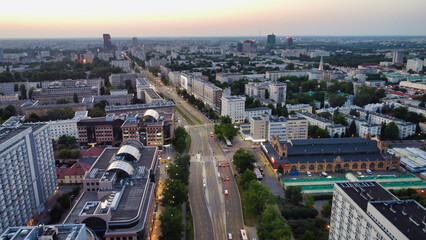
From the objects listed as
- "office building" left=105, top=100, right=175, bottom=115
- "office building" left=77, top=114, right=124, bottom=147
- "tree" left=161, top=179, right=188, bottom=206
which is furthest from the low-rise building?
"tree" left=161, top=179, right=188, bottom=206

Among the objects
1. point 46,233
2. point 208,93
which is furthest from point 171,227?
point 208,93

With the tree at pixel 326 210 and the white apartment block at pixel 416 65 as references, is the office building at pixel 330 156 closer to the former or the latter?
the tree at pixel 326 210

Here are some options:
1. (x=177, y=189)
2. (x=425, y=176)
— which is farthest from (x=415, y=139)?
(x=177, y=189)

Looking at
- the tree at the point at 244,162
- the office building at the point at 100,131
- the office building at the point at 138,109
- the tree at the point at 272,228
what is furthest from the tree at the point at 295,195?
the office building at the point at 138,109

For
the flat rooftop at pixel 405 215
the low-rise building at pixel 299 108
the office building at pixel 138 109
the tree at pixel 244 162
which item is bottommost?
the tree at pixel 244 162

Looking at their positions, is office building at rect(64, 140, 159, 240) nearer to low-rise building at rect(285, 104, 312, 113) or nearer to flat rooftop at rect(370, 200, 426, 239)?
flat rooftop at rect(370, 200, 426, 239)

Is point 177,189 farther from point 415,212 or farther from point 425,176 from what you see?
point 425,176
